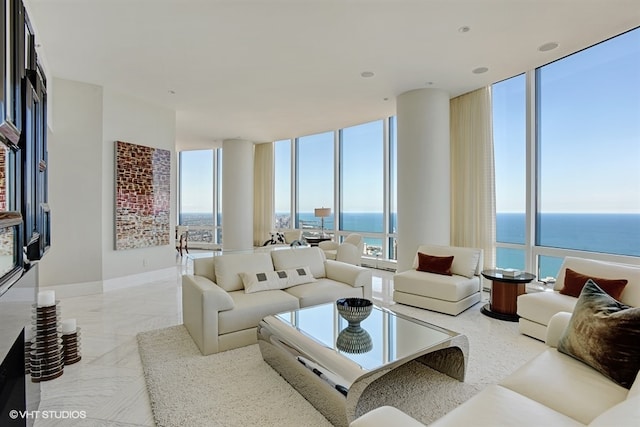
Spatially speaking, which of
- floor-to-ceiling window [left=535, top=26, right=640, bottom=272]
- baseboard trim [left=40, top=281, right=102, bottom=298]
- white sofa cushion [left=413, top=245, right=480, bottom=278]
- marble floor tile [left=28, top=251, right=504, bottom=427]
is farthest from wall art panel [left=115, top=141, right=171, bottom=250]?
floor-to-ceiling window [left=535, top=26, right=640, bottom=272]

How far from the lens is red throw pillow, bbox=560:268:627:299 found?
9.69 feet

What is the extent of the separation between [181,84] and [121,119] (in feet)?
4.41

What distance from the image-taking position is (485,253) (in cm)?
523

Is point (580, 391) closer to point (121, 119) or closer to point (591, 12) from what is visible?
point (591, 12)

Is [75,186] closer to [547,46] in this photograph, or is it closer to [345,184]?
[345,184]

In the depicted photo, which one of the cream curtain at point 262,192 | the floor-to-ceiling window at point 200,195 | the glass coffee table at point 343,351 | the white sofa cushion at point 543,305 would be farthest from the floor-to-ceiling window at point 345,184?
the glass coffee table at point 343,351

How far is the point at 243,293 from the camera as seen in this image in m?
Result: 3.39

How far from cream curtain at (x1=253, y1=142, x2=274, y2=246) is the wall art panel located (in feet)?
12.6

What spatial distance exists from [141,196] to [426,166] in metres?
5.07

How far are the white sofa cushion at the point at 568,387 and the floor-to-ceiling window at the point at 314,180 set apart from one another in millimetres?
6394

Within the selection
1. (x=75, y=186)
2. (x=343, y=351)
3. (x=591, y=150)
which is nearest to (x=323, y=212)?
(x=75, y=186)

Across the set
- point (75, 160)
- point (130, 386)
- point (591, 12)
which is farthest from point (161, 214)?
point (591, 12)

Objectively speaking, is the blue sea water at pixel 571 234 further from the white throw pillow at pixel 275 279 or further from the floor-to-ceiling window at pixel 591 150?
the white throw pillow at pixel 275 279

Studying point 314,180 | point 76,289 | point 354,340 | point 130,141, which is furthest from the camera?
point 314,180
